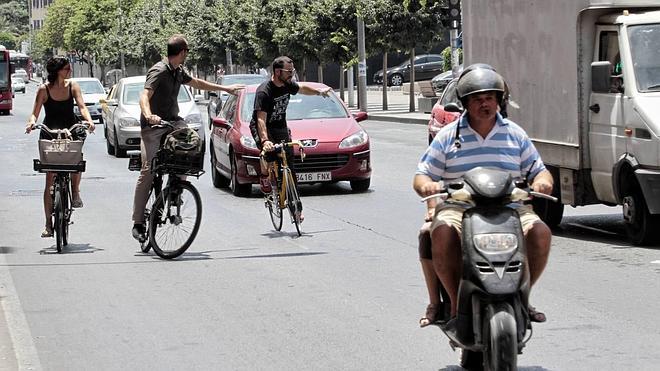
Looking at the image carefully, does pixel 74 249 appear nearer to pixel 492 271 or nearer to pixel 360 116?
pixel 360 116

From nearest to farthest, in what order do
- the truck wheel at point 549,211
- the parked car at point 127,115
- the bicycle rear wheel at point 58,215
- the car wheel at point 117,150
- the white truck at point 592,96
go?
the white truck at point 592,96 < the bicycle rear wheel at point 58,215 < the truck wheel at point 549,211 < the parked car at point 127,115 < the car wheel at point 117,150

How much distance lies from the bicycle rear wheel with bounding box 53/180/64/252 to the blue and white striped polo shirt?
21.5 feet

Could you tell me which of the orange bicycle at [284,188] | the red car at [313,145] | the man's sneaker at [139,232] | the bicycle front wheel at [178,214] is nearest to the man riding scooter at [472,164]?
the bicycle front wheel at [178,214]

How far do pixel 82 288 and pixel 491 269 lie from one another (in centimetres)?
528

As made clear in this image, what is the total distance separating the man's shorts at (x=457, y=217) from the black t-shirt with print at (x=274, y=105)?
7.42 metres

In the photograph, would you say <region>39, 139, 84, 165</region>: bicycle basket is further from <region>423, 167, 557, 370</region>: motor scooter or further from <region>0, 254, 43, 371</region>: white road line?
<region>423, 167, 557, 370</region>: motor scooter

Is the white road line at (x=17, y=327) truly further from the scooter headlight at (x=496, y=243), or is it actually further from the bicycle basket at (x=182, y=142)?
the scooter headlight at (x=496, y=243)

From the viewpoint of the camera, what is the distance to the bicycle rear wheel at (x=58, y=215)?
506 inches

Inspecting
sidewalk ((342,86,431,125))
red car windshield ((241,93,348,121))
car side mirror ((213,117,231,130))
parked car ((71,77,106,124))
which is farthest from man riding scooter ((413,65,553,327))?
parked car ((71,77,106,124))

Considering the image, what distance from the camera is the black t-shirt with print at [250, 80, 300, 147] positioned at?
14.0m

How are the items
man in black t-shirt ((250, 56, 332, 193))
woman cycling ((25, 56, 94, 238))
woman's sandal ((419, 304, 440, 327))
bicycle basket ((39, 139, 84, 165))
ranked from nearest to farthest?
woman's sandal ((419, 304, 440, 327)) < bicycle basket ((39, 139, 84, 165)) < woman cycling ((25, 56, 94, 238)) < man in black t-shirt ((250, 56, 332, 193))

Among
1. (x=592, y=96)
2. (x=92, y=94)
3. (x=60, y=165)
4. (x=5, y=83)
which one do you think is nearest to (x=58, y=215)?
(x=60, y=165)

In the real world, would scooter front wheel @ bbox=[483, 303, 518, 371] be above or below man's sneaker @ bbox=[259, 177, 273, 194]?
above

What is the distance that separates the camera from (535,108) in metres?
14.2
